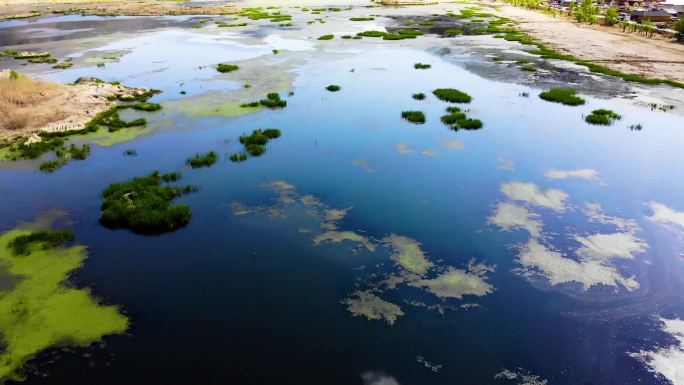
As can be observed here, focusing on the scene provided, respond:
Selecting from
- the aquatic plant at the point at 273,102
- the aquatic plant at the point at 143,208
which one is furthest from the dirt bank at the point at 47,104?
the aquatic plant at the point at 143,208

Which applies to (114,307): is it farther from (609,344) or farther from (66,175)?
(609,344)

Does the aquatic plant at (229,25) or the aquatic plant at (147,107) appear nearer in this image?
the aquatic plant at (147,107)

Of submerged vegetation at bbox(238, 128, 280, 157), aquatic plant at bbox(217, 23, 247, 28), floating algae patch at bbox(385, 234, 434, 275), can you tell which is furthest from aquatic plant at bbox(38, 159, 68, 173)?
aquatic plant at bbox(217, 23, 247, 28)

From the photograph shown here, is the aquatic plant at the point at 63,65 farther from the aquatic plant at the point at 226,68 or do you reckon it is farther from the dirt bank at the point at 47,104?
the aquatic plant at the point at 226,68

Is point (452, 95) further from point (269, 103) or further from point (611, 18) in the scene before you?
point (611, 18)

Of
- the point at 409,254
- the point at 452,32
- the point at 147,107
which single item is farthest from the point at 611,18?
the point at 409,254

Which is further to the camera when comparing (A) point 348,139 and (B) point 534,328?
(A) point 348,139

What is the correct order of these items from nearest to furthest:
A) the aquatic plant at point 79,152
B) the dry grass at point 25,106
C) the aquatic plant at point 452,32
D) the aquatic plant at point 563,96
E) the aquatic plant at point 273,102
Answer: the aquatic plant at point 79,152
the dry grass at point 25,106
the aquatic plant at point 273,102
the aquatic plant at point 563,96
the aquatic plant at point 452,32

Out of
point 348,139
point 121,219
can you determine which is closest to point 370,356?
point 121,219
